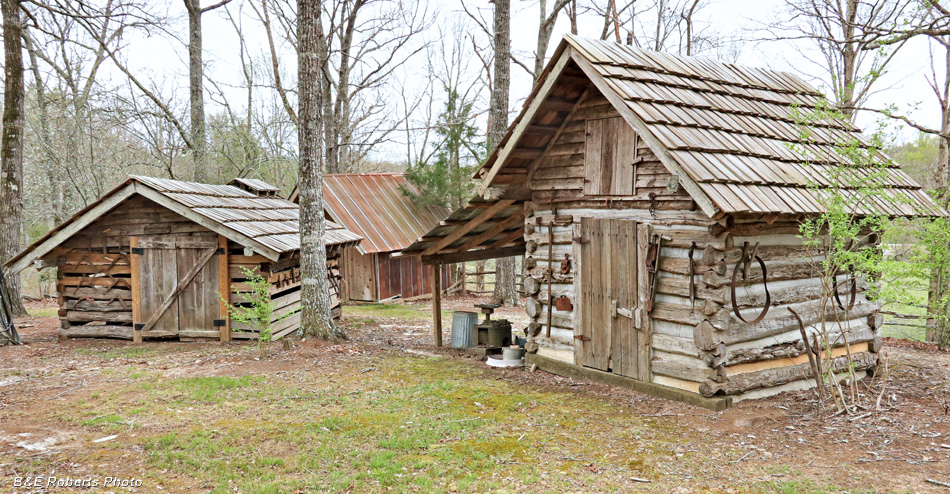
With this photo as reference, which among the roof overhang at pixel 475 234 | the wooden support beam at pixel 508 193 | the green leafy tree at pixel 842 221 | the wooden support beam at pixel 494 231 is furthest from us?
the wooden support beam at pixel 494 231

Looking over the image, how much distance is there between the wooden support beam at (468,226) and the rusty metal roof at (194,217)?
277 cm

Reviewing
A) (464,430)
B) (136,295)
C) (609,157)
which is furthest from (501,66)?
(464,430)

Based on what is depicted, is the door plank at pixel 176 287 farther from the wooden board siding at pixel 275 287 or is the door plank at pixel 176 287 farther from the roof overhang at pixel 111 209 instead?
the roof overhang at pixel 111 209

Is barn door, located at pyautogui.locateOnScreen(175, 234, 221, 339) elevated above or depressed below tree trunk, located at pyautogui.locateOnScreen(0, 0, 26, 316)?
below

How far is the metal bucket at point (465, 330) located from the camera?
12.2m

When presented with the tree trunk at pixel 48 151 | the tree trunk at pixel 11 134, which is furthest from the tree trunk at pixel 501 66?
the tree trunk at pixel 48 151

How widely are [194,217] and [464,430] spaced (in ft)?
24.2

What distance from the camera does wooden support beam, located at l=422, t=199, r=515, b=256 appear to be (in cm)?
1049

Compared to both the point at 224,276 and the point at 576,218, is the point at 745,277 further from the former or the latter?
the point at 224,276

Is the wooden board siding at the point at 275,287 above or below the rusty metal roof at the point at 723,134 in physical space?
below

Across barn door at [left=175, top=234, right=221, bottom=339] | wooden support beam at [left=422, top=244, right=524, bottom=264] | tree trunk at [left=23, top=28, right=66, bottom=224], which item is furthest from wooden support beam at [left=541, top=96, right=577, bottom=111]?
tree trunk at [left=23, top=28, right=66, bottom=224]

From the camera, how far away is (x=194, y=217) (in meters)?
11.7

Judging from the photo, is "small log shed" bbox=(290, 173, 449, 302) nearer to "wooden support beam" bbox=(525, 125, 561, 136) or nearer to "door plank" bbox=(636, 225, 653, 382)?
"wooden support beam" bbox=(525, 125, 561, 136)

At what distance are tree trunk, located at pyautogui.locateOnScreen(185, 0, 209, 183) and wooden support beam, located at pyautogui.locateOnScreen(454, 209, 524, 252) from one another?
11660 mm
